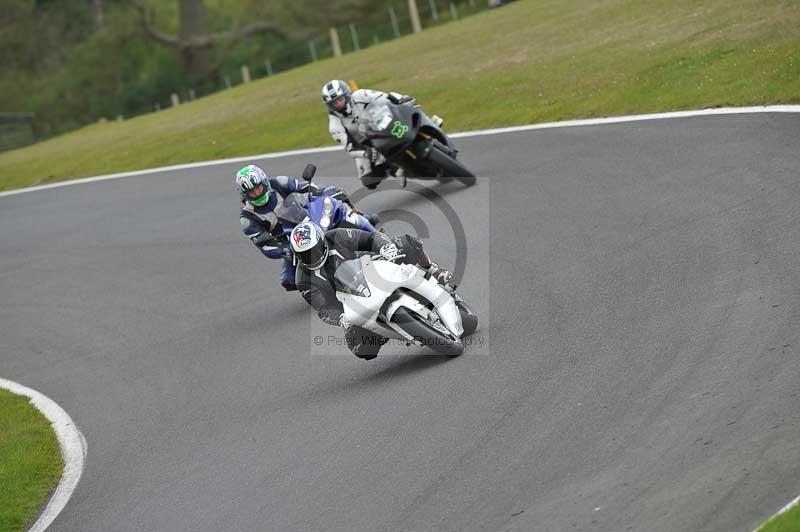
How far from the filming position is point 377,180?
59.0 feet

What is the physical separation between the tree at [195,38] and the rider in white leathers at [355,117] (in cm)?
4385

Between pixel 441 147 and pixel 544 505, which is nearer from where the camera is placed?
pixel 544 505

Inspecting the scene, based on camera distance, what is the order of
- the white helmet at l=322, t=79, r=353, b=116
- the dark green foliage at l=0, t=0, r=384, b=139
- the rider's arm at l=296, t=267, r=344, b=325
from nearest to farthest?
the rider's arm at l=296, t=267, r=344, b=325
the white helmet at l=322, t=79, r=353, b=116
the dark green foliage at l=0, t=0, r=384, b=139

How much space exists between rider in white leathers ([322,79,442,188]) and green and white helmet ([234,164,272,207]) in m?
3.93

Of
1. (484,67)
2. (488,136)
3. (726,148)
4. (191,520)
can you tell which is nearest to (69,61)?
(484,67)

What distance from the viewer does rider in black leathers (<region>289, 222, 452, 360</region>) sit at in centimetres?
1072

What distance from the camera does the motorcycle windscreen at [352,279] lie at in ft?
34.8

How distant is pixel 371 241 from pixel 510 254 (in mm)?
2853

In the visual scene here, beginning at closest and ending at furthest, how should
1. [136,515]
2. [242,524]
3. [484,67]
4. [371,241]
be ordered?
[242,524] → [136,515] → [371,241] → [484,67]

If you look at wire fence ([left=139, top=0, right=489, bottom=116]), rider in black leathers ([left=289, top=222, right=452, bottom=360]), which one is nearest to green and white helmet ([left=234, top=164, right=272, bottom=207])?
rider in black leathers ([left=289, top=222, right=452, bottom=360])

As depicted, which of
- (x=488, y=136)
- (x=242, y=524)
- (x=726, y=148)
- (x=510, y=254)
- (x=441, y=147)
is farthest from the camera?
(x=488, y=136)

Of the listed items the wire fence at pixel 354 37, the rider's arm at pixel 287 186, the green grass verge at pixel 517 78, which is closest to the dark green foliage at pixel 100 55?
the wire fence at pixel 354 37

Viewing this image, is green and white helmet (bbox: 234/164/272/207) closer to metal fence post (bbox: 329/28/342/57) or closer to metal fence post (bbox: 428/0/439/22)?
metal fence post (bbox: 329/28/342/57)

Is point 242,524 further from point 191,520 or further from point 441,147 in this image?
point 441,147
